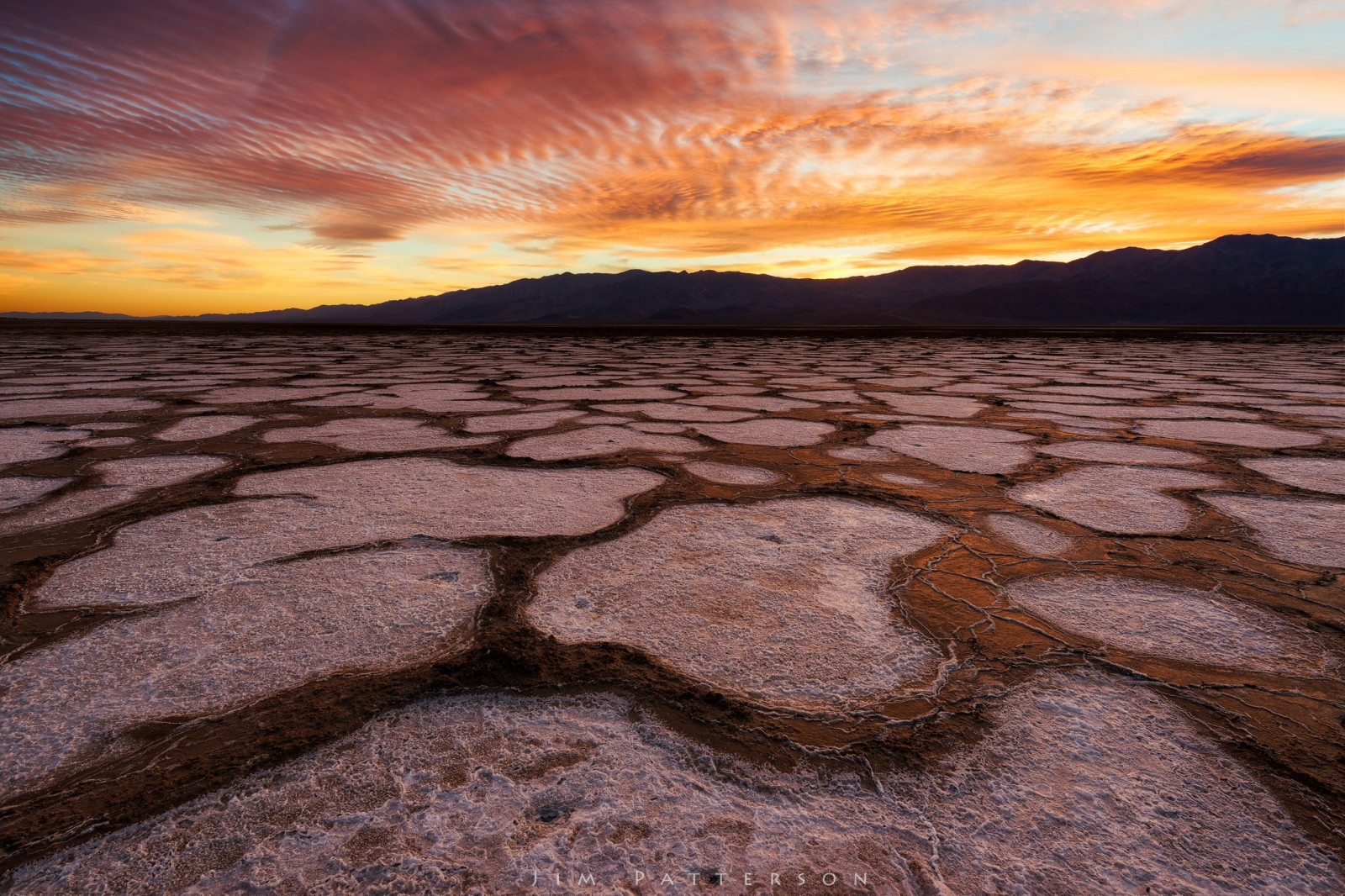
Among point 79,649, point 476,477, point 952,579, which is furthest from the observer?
point 476,477

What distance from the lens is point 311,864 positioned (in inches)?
18.2

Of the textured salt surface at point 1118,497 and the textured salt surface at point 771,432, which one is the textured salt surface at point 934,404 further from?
the textured salt surface at point 1118,497

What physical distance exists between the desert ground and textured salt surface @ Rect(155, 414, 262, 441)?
0.28 metres

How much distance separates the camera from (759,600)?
0.87m

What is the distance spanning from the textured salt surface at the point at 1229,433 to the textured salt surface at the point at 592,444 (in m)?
1.62

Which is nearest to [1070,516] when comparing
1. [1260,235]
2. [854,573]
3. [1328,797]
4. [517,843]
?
[854,573]

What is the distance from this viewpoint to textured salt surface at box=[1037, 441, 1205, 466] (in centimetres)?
167

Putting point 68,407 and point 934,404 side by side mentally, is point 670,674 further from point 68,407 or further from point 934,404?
point 68,407

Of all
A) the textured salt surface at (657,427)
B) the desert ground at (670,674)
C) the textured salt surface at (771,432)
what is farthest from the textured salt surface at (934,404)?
the textured salt surface at (657,427)

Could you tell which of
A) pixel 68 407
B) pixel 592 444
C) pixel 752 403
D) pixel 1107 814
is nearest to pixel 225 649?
pixel 1107 814

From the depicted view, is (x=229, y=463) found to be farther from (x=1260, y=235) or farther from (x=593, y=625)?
(x=1260, y=235)

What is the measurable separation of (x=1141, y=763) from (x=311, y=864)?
0.72 metres

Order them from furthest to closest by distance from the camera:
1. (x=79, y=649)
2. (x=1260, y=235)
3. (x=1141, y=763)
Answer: (x=1260, y=235), (x=79, y=649), (x=1141, y=763)

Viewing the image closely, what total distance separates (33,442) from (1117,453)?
322 centimetres
